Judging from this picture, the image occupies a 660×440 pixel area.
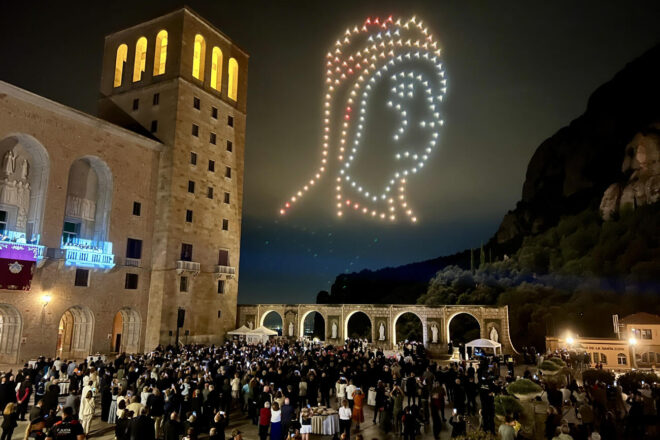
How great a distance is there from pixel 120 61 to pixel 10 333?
26.7 metres

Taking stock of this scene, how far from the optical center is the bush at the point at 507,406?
13.1m

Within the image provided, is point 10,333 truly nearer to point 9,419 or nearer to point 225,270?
point 225,270

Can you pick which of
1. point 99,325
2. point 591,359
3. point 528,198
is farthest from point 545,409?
point 528,198

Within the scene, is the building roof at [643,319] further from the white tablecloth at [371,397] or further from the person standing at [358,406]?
the person standing at [358,406]

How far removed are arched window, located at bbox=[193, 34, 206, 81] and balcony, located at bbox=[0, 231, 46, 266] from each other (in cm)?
2057

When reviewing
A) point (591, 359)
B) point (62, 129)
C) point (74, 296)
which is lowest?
point (591, 359)

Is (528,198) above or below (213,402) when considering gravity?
above

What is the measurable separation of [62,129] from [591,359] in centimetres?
3937

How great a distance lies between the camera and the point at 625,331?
34.2 metres

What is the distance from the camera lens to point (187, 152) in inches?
1523

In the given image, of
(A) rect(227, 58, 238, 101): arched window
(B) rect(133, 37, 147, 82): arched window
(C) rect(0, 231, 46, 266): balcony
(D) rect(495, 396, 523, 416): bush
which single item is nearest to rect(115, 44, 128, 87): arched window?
(B) rect(133, 37, 147, 82): arched window

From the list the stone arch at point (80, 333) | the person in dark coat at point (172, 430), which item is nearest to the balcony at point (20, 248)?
the stone arch at point (80, 333)

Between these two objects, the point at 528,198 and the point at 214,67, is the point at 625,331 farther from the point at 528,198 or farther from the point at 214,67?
the point at 528,198

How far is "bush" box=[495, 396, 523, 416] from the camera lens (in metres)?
13.1
